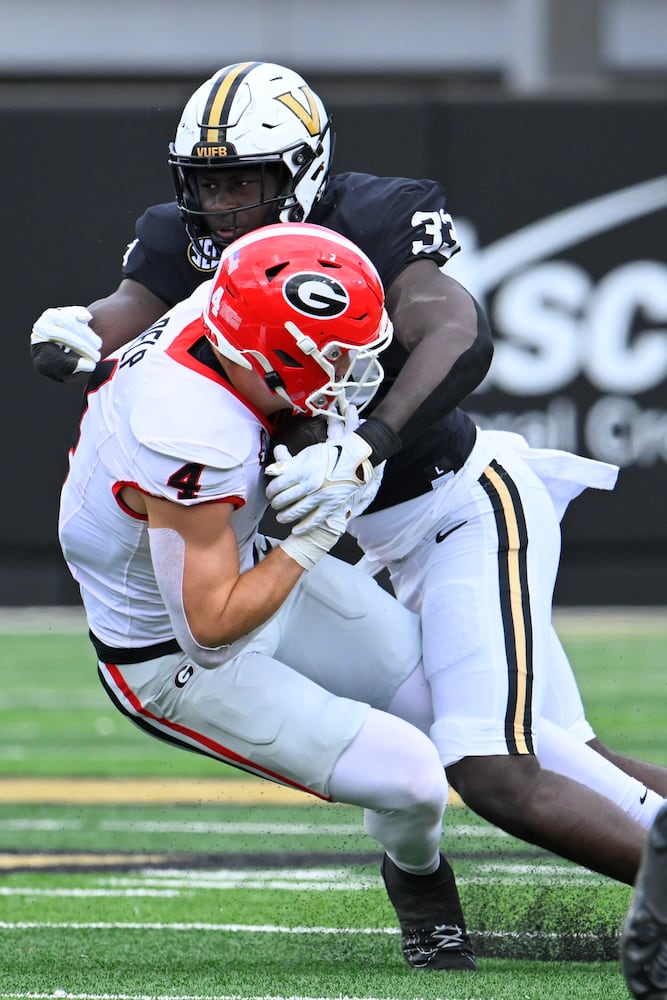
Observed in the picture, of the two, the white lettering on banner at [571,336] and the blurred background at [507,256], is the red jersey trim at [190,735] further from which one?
the white lettering on banner at [571,336]

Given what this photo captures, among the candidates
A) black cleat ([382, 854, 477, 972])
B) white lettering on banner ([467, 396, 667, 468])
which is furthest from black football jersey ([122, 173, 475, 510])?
white lettering on banner ([467, 396, 667, 468])

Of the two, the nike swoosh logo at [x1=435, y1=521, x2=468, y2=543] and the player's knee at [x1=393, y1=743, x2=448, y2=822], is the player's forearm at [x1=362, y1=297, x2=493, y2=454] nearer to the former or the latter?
the nike swoosh logo at [x1=435, y1=521, x2=468, y2=543]

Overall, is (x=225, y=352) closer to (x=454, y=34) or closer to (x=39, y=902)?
(x=39, y=902)

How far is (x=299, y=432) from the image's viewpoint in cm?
316

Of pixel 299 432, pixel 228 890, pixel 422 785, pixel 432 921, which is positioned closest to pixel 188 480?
pixel 299 432

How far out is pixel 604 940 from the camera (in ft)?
11.7

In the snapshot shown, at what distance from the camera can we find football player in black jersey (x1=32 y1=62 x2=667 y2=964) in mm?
3158

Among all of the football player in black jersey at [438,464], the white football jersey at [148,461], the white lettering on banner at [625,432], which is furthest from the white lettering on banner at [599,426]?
the white football jersey at [148,461]

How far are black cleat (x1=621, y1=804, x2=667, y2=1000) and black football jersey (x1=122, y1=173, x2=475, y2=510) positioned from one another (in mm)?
1434

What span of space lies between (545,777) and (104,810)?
2700 millimetres

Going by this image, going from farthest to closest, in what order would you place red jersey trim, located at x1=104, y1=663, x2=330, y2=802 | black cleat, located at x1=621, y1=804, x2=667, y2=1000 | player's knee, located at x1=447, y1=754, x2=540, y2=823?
red jersey trim, located at x1=104, y1=663, x2=330, y2=802 < player's knee, located at x1=447, y1=754, x2=540, y2=823 < black cleat, located at x1=621, y1=804, x2=667, y2=1000

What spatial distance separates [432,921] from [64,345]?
53.8 inches

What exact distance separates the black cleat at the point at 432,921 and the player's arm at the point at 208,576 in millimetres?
815

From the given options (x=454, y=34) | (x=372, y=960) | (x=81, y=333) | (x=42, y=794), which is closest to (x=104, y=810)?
(x=42, y=794)
